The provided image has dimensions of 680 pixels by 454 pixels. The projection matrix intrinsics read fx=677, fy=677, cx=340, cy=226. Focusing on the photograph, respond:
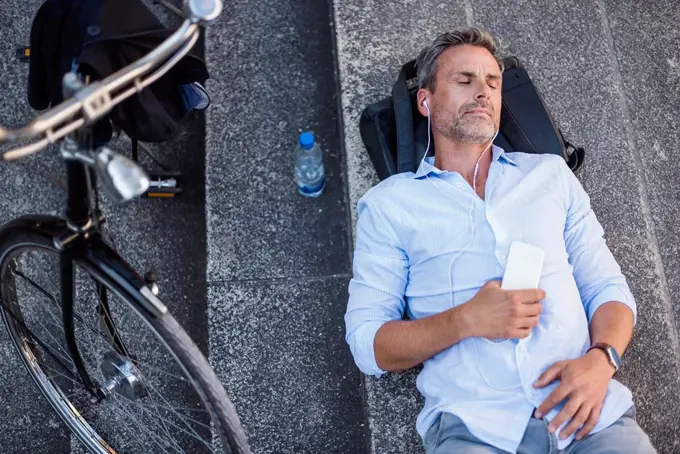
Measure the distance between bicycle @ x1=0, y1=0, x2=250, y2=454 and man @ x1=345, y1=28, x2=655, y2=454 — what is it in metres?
0.65

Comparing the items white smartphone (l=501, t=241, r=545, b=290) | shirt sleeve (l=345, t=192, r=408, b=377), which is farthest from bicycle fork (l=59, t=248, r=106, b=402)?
white smartphone (l=501, t=241, r=545, b=290)

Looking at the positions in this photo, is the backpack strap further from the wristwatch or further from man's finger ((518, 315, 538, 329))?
the wristwatch

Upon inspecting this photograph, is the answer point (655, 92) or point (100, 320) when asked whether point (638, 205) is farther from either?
point (100, 320)

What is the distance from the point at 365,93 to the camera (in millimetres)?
2973

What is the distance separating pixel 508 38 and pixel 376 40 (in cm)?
63

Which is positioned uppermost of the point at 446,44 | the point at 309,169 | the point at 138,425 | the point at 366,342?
the point at 446,44

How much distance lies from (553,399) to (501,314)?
302 millimetres

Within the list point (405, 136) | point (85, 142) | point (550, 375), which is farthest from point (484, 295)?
point (85, 142)

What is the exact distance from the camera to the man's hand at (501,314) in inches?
81.7

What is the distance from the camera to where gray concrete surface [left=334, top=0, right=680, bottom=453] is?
257cm

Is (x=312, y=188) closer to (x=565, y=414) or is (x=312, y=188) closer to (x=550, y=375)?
Result: (x=550, y=375)

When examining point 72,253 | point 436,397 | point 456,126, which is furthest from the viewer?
point 456,126

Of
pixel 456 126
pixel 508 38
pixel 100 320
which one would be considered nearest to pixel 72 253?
pixel 100 320

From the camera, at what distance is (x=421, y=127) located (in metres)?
2.67
